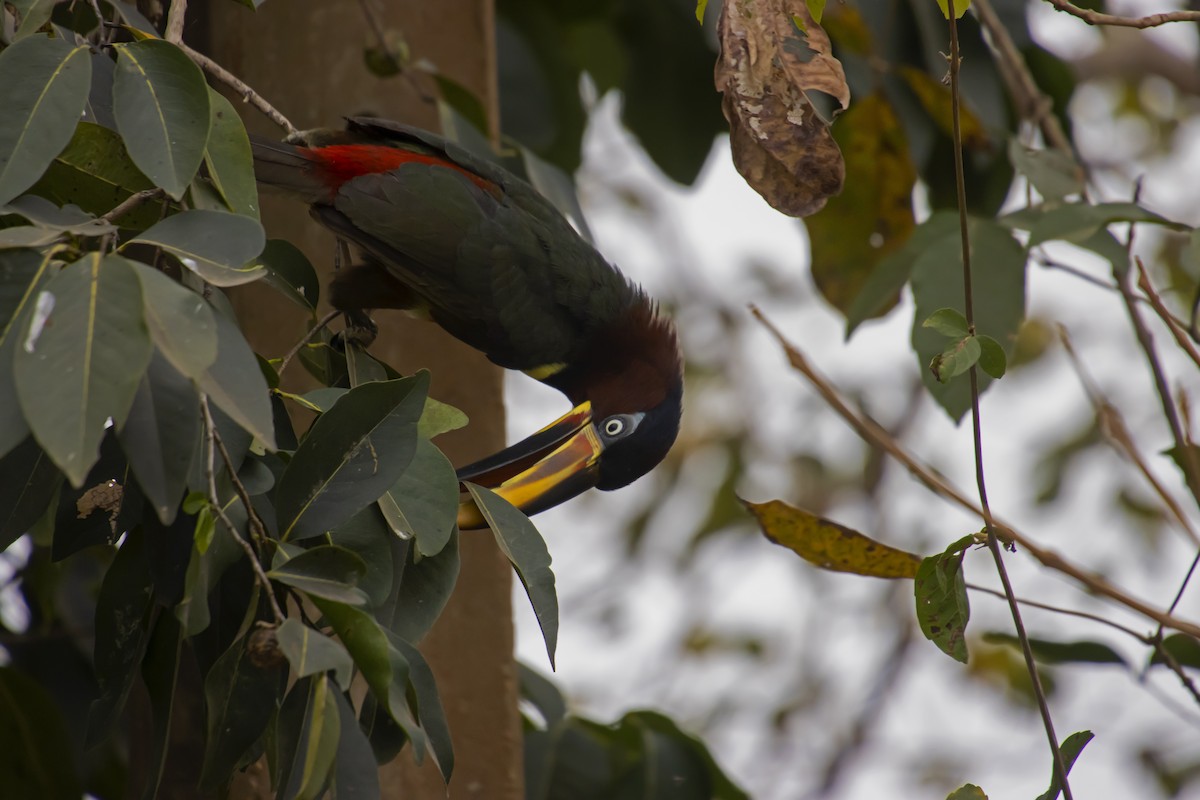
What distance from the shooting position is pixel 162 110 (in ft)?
5.13

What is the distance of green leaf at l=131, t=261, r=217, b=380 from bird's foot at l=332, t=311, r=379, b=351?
97cm

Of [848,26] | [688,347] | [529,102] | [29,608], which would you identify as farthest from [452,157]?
[688,347]

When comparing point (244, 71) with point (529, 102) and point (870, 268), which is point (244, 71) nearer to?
point (529, 102)

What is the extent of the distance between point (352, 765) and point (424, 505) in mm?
363

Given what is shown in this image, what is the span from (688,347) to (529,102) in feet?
15.4

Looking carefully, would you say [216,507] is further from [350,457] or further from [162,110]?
[162,110]

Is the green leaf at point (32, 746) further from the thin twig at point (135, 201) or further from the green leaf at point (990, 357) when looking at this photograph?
the green leaf at point (990, 357)

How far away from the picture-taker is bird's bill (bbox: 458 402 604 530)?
8.00 ft

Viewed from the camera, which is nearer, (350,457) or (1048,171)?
(350,457)

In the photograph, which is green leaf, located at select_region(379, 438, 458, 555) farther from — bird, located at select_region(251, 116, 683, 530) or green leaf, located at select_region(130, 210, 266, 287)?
bird, located at select_region(251, 116, 683, 530)

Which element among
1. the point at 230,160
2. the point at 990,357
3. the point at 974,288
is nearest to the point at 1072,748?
the point at 990,357

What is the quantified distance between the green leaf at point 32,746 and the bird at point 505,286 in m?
1.02

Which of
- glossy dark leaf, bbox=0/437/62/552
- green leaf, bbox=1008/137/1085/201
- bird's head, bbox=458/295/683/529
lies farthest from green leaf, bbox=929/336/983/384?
green leaf, bbox=1008/137/1085/201

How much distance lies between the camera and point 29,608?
3.24m
